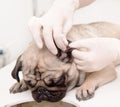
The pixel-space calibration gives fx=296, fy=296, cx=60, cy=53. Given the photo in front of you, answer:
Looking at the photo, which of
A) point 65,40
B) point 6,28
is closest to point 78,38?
point 65,40

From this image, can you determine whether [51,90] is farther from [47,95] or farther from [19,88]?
[19,88]

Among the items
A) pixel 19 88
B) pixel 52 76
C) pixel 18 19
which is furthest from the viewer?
pixel 18 19

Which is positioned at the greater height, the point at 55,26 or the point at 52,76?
the point at 55,26

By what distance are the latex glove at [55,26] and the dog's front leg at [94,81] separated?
0.14 metres

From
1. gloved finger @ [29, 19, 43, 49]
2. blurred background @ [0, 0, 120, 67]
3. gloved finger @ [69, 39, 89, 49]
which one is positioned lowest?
blurred background @ [0, 0, 120, 67]

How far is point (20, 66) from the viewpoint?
966mm

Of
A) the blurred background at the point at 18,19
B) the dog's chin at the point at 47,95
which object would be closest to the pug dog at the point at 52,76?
the dog's chin at the point at 47,95

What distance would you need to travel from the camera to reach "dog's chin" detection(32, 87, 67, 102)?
3.02 ft

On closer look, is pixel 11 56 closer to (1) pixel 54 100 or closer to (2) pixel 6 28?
(2) pixel 6 28

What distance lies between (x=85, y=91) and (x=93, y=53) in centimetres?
12

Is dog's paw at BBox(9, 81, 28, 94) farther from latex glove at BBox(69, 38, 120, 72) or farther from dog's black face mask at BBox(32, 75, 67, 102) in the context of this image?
latex glove at BBox(69, 38, 120, 72)

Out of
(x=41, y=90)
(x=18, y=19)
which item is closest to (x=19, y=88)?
(x=41, y=90)

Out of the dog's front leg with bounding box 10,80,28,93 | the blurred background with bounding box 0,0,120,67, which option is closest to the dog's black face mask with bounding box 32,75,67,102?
the dog's front leg with bounding box 10,80,28,93

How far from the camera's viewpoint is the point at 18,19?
4.93 ft
